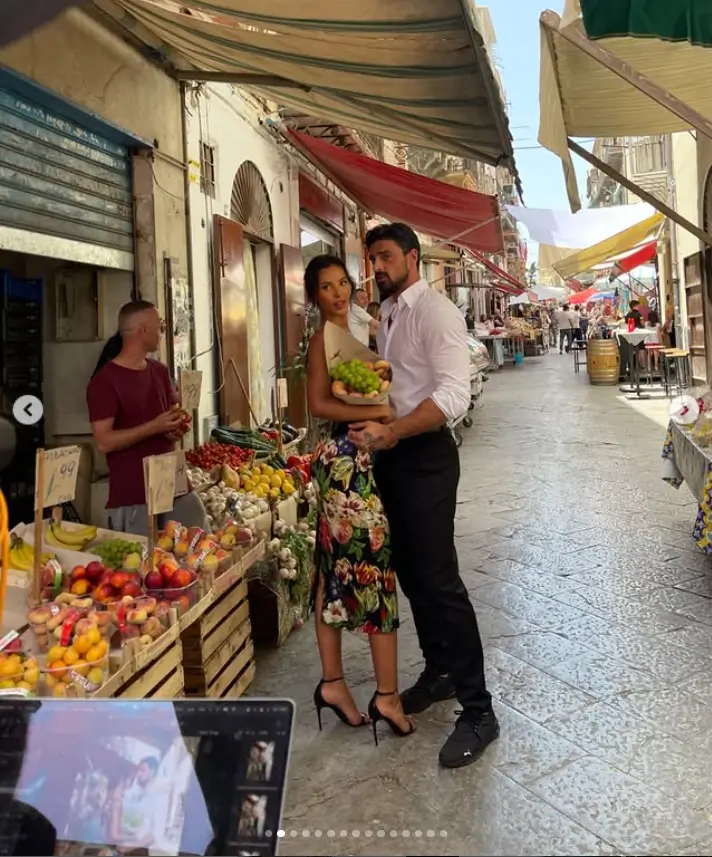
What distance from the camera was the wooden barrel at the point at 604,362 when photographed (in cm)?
1691

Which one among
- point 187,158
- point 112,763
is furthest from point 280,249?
point 112,763

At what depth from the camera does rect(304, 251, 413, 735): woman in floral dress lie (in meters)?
2.70

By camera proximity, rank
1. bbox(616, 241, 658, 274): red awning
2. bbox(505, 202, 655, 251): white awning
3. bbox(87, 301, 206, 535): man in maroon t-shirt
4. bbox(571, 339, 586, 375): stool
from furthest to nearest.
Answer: bbox(571, 339, 586, 375): stool
bbox(616, 241, 658, 274): red awning
bbox(505, 202, 655, 251): white awning
bbox(87, 301, 206, 535): man in maroon t-shirt

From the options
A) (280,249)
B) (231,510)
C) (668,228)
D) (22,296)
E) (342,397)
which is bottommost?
(231,510)

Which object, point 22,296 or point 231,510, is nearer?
point 231,510

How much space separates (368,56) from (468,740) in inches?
113

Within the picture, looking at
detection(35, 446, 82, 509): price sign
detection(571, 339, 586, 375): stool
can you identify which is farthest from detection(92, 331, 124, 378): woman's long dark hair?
detection(571, 339, 586, 375): stool

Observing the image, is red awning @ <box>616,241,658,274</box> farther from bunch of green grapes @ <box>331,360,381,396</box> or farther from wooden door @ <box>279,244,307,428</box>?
bunch of green grapes @ <box>331,360,381,396</box>

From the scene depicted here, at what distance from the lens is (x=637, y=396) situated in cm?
1422

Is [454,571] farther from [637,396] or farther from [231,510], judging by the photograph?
[637,396]

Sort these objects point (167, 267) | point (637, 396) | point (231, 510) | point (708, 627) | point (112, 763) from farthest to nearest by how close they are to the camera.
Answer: point (637, 396)
point (167, 267)
point (231, 510)
point (708, 627)
point (112, 763)

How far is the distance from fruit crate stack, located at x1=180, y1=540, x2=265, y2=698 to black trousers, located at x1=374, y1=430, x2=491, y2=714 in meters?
0.78

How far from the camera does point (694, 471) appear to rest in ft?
15.8

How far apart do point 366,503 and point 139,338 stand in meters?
1.39
